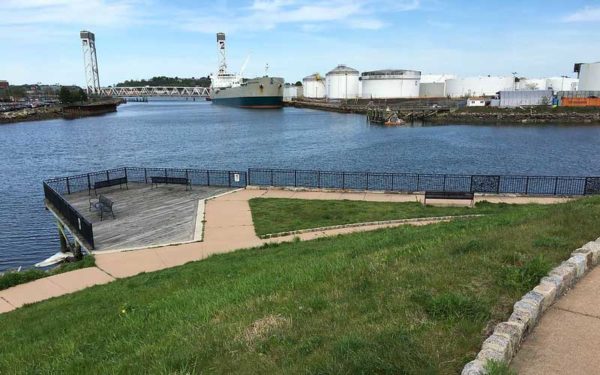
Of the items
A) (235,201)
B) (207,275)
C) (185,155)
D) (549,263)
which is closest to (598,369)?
(549,263)

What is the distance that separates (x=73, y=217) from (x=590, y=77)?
131571 mm

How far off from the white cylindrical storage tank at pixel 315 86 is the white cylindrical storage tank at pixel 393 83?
35.0 meters

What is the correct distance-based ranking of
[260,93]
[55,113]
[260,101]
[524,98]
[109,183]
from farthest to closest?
[260,101], [260,93], [55,113], [524,98], [109,183]

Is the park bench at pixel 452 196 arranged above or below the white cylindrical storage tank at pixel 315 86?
below

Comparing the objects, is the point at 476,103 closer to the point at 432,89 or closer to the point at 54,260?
the point at 432,89

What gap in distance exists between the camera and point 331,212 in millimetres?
19969

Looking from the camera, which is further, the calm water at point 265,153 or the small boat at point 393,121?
the small boat at point 393,121

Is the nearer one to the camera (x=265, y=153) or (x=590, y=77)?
(x=265, y=153)

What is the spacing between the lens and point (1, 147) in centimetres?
6981

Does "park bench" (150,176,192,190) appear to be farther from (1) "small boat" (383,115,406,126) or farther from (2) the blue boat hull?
(2) the blue boat hull

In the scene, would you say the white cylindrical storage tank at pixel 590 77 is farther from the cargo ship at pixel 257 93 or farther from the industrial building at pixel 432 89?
the cargo ship at pixel 257 93

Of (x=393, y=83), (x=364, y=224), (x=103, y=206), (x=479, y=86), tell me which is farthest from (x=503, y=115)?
(x=103, y=206)

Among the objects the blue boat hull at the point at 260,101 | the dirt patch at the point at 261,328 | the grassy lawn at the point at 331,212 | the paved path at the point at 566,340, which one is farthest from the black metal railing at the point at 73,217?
the blue boat hull at the point at 260,101

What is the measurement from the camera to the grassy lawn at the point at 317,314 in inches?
203
